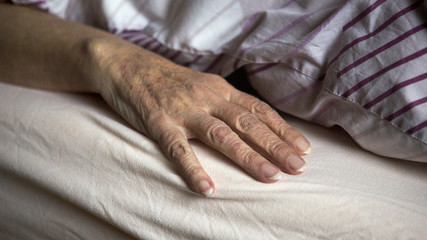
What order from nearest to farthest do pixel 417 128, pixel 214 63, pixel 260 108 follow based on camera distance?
pixel 417 128 < pixel 260 108 < pixel 214 63

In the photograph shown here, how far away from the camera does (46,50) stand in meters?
0.72

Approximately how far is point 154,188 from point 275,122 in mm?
177

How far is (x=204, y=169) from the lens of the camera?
541mm

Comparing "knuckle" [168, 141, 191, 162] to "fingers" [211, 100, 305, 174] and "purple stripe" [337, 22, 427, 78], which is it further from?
"purple stripe" [337, 22, 427, 78]

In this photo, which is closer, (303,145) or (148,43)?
(303,145)

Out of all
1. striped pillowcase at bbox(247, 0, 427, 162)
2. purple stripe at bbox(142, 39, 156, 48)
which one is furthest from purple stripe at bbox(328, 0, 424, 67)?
purple stripe at bbox(142, 39, 156, 48)

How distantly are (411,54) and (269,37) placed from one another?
0.63 feet

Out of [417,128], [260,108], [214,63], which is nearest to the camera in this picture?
[417,128]

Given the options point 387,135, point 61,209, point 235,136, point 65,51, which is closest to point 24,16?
point 65,51

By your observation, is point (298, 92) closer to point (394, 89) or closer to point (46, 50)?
point (394, 89)

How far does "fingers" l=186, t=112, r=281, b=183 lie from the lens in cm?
51

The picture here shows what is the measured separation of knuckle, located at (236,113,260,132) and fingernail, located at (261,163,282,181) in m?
0.08

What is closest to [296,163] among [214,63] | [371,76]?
[371,76]

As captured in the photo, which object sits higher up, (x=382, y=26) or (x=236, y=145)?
(x=382, y=26)
